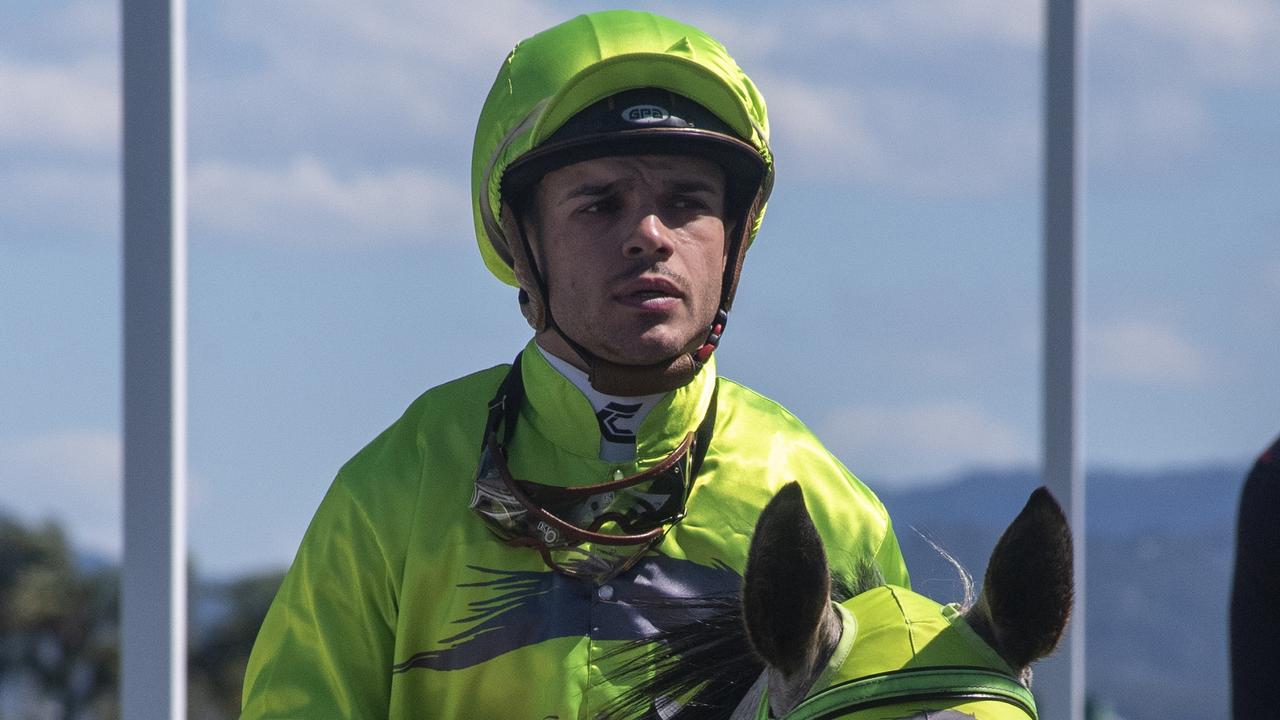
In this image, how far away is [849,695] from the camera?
4.78 ft

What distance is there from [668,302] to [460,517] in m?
0.43

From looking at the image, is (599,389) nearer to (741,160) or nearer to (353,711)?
(741,160)

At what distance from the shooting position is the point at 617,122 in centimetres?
229

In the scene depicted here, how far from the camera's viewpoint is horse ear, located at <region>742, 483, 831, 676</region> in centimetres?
146

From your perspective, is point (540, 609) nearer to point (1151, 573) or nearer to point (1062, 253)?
point (1062, 253)

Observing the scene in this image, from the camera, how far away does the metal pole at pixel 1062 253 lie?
4250 mm

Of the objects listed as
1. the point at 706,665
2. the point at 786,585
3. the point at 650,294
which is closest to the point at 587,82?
the point at 650,294

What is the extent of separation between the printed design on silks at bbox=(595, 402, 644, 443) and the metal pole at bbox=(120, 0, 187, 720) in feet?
5.94

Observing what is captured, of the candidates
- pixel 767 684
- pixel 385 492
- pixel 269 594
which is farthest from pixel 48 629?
pixel 767 684

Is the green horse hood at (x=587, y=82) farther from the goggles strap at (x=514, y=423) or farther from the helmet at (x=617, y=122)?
the goggles strap at (x=514, y=423)

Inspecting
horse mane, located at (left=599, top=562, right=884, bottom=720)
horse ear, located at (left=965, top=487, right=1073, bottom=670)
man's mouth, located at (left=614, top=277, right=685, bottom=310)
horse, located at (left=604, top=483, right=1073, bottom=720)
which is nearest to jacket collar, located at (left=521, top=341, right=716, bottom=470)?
man's mouth, located at (left=614, top=277, right=685, bottom=310)

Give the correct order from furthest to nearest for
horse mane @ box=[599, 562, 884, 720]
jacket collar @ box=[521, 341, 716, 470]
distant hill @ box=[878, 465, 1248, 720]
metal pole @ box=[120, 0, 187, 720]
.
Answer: distant hill @ box=[878, 465, 1248, 720]
metal pole @ box=[120, 0, 187, 720]
jacket collar @ box=[521, 341, 716, 470]
horse mane @ box=[599, 562, 884, 720]

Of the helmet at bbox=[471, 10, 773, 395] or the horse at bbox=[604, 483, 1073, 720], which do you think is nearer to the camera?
the horse at bbox=[604, 483, 1073, 720]

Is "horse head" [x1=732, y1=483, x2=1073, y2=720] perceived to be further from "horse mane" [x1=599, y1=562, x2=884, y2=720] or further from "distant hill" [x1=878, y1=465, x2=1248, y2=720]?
"distant hill" [x1=878, y1=465, x2=1248, y2=720]
